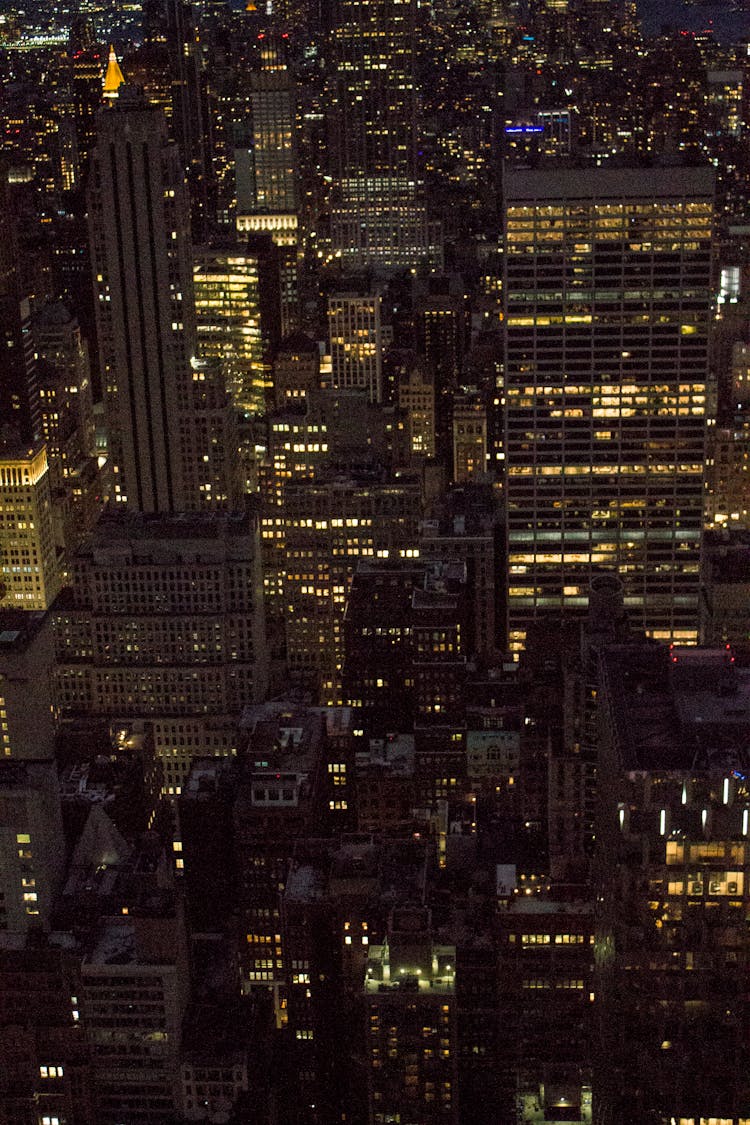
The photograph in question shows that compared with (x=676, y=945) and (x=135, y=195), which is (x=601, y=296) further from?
(x=676, y=945)

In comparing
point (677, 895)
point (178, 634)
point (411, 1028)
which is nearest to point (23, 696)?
point (411, 1028)

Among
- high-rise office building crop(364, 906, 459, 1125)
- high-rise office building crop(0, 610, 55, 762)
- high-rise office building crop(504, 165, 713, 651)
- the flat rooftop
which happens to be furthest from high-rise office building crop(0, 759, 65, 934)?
high-rise office building crop(504, 165, 713, 651)

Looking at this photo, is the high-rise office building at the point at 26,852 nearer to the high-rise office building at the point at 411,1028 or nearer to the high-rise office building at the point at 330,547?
the high-rise office building at the point at 411,1028

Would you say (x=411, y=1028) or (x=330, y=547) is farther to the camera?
(x=330, y=547)

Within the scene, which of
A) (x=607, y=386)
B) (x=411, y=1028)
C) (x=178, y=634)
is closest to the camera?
(x=411, y=1028)

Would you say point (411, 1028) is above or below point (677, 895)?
below

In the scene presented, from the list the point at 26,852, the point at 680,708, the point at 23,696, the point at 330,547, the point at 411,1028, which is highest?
the point at 680,708

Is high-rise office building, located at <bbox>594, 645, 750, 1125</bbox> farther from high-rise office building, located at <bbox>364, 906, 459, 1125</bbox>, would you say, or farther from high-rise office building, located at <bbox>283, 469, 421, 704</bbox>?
high-rise office building, located at <bbox>283, 469, 421, 704</bbox>

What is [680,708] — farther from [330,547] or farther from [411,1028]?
[330,547]

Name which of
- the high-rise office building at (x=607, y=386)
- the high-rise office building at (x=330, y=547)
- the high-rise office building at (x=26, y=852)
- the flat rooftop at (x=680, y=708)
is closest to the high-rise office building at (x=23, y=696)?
the high-rise office building at (x=26, y=852)
